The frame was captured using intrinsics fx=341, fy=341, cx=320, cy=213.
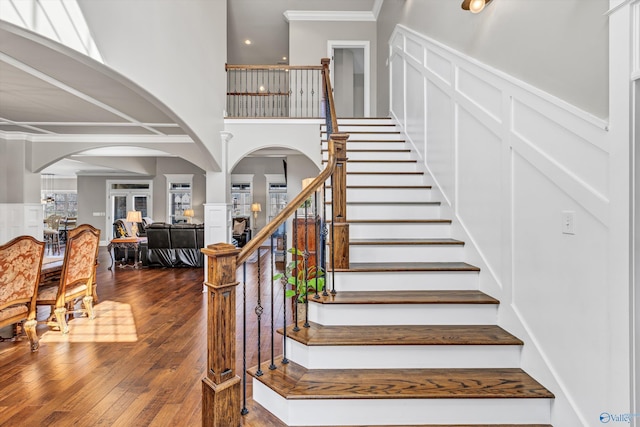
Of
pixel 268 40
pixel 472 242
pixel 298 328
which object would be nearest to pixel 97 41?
pixel 298 328

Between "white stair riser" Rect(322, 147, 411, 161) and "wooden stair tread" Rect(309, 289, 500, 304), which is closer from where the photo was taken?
"wooden stair tread" Rect(309, 289, 500, 304)

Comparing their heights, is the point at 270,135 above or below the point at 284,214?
above

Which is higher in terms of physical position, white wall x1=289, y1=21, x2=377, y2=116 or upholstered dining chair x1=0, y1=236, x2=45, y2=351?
white wall x1=289, y1=21, x2=377, y2=116

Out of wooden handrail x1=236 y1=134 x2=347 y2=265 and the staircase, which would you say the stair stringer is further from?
wooden handrail x1=236 y1=134 x2=347 y2=265

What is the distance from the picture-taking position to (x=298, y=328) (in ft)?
7.10

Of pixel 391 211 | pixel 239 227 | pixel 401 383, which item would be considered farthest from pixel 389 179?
pixel 239 227

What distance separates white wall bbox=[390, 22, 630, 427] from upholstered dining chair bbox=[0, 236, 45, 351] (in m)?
3.84

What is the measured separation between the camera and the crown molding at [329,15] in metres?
7.29

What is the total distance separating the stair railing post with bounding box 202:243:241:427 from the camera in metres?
1.61

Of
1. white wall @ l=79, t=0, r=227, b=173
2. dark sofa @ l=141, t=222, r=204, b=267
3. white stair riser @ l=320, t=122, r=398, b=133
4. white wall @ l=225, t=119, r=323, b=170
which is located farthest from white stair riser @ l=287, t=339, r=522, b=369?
dark sofa @ l=141, t=222, r=204, b=267

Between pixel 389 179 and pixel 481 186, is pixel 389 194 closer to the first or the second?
pixel 389 179

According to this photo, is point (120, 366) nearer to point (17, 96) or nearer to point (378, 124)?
point (17, 96)

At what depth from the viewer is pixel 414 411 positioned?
5.60 feet

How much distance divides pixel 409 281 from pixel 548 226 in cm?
97
